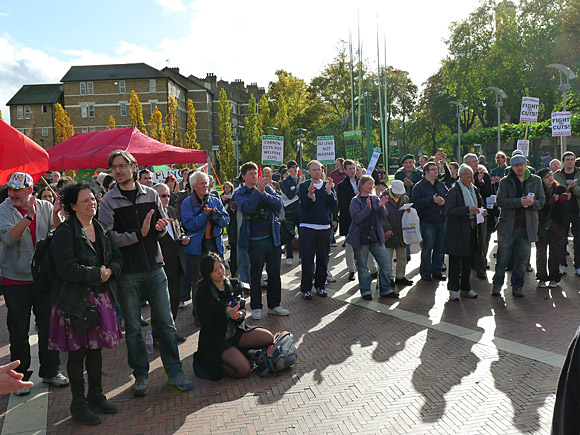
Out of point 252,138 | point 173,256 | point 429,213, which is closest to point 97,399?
point 173,256

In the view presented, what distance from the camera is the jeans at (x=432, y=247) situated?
9.48 metres

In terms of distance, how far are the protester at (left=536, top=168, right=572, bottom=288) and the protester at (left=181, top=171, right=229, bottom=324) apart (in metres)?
5.28

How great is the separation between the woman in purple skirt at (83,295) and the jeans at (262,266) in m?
2.87

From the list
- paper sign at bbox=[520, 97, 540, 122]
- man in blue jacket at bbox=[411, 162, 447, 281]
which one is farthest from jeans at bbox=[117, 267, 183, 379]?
paper sign at bbox=[520, 97, 540, 122]

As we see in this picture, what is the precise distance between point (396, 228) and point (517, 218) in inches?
77.7

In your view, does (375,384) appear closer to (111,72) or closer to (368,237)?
(368,237)

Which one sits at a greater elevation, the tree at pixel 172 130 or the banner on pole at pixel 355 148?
the tree at pixel 172 130

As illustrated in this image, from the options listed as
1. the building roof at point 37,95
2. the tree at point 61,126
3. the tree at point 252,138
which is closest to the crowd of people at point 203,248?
the tree at point 252,138

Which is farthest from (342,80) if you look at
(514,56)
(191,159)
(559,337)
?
(559,337)

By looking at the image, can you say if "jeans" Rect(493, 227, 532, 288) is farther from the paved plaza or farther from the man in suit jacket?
the man in suit jacket

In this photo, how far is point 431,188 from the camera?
31.0 ft

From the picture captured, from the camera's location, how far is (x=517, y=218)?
8.08 metres

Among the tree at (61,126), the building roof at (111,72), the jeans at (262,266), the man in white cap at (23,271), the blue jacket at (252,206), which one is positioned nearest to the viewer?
the man in white cap at (23,271)

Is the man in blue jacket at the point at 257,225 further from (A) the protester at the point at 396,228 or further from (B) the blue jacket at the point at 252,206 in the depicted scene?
(A) the protester at the point at 396,228
